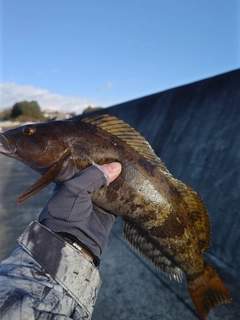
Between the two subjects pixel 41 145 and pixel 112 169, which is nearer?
pixel 112 169

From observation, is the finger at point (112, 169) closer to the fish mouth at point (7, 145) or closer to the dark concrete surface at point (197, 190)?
the fish mouth at point (7, 145)

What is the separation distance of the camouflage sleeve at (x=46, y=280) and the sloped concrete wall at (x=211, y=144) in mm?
2622

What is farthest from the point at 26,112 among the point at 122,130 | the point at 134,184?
the point at 134,184

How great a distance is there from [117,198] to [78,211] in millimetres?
614

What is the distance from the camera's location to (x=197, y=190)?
4703 millimetres

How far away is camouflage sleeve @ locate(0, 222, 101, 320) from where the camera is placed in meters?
1.33

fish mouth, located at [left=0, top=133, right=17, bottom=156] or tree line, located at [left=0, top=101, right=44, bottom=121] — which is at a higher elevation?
fish mouth, located at [left=0, top=133, right=17, bottom=156]

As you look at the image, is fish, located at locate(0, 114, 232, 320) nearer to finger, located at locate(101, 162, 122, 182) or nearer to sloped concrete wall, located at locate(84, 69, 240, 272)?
finger, located at locate(101, 162, 122, 182)

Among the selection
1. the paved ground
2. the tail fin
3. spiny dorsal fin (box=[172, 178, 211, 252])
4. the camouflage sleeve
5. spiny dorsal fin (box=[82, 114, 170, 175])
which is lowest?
the paved ground

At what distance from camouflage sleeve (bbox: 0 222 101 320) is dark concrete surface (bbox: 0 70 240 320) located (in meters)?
1.59

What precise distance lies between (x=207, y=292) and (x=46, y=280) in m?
1.66

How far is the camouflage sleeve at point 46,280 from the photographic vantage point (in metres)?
1.33

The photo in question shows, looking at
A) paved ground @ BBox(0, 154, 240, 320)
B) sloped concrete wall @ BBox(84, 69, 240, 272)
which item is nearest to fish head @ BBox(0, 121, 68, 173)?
paved ground @ BBox(0, 154, 240, 320)

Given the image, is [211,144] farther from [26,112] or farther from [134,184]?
[26,112]
